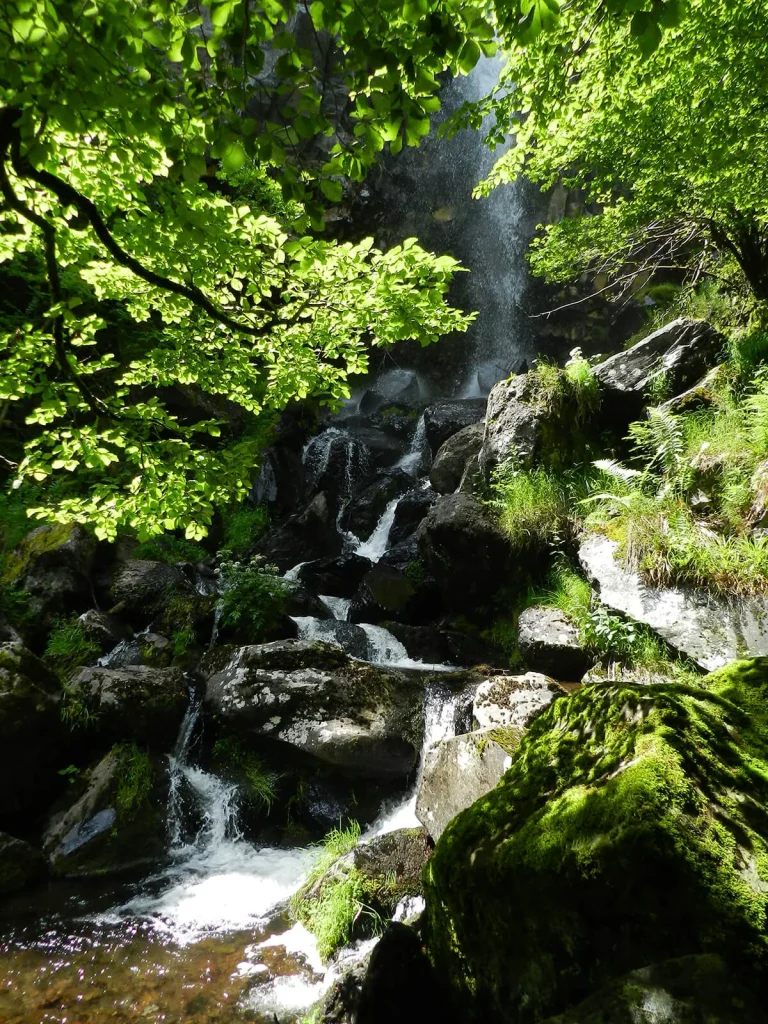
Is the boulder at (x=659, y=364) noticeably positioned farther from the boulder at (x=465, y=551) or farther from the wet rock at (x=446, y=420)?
the wet rock at (x=446, y=420)

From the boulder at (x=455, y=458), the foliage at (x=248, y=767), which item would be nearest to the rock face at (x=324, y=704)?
the foliage at (x=248, y=767)

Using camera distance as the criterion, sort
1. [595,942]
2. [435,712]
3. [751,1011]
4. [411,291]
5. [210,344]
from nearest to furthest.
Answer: [751,1011], [595,942], [411,291], [210,344], [435,712]

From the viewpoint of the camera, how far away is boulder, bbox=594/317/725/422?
314 inches

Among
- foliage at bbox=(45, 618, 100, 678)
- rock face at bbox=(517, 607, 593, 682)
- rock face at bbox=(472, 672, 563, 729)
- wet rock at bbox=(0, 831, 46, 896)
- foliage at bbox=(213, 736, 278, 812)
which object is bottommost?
wet rock at bbox=(0, 831, 46, 896)

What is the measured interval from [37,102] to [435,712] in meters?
6.72

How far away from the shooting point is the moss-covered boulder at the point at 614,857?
172cm

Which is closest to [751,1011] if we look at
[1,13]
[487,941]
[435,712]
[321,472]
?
[487,941]

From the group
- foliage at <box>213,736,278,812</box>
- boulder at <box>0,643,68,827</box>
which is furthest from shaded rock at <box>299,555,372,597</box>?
boulder at <box>0,643,68,827</box>

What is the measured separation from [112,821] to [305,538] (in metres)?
9.47

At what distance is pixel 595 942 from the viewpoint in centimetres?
187

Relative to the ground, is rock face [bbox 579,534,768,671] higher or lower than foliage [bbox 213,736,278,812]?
higher

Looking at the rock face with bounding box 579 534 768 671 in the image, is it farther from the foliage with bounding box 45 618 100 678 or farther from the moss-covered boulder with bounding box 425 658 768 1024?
the foliage with bounding box 45 618 100 678

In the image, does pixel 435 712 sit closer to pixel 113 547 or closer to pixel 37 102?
pixel 37 102

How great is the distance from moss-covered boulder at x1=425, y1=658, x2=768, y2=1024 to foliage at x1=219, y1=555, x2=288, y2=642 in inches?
262
